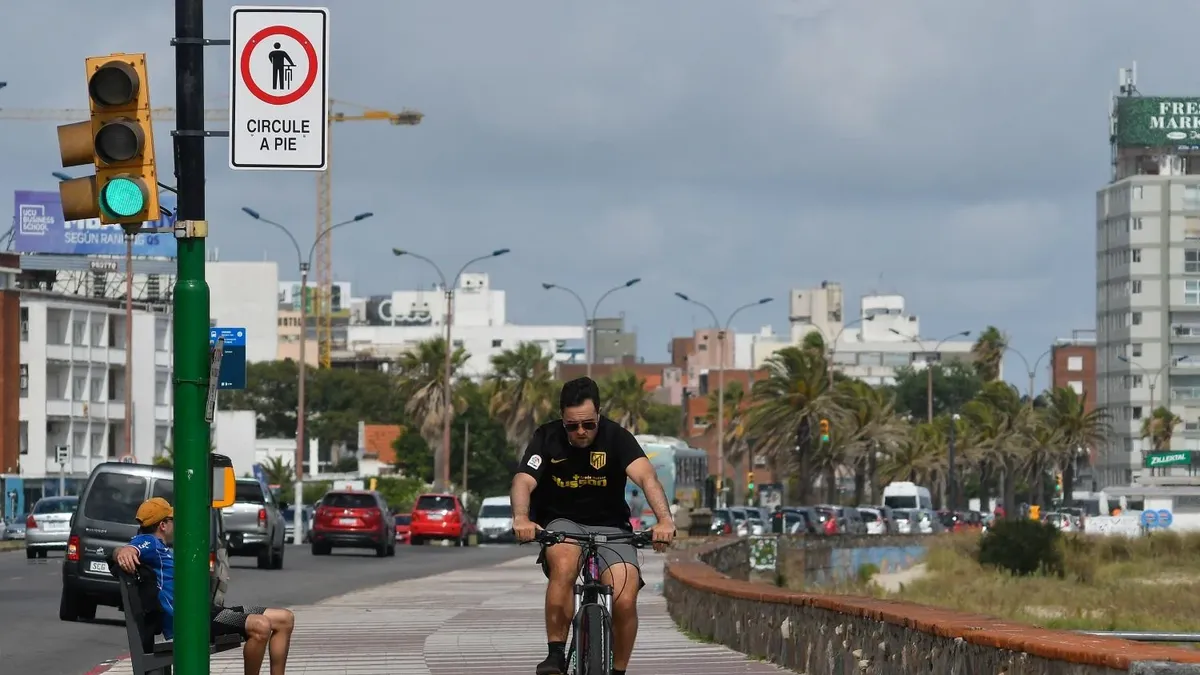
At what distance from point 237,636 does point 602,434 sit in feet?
7.78

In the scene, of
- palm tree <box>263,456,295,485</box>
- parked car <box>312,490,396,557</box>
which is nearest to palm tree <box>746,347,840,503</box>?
palm tree <box>263,456,295,485</box>

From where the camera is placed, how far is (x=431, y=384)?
97.1 m

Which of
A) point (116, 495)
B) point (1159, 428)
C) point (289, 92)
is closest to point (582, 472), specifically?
point (289, 92)

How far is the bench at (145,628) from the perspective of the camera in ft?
36.6

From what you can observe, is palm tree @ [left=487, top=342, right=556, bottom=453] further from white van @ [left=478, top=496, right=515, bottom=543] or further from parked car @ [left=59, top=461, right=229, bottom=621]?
parked car @ [left=59, top=461, right=229, bottom=621]

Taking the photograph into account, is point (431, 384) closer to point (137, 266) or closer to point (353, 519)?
point (137, 266)

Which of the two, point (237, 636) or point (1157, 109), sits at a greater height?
point (1157, 109)

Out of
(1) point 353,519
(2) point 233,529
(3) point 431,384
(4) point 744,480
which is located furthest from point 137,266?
(2) point 233,529

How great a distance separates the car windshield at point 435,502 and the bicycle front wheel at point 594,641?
55284mm

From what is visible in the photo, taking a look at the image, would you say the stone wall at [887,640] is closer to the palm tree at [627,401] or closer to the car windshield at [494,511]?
the car windshield at [494,511]

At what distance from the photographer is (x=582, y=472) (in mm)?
10414

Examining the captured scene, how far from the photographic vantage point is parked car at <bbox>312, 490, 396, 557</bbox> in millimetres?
48500

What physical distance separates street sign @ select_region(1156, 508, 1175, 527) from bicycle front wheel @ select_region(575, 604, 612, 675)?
7359cm

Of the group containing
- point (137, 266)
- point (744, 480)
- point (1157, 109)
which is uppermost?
point (1157, 109)
